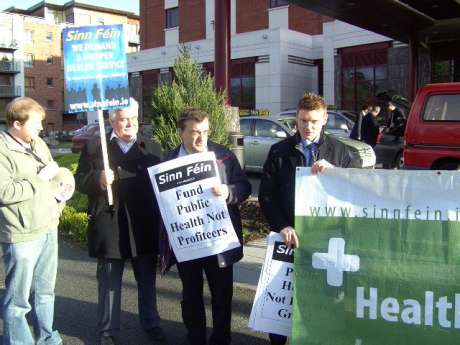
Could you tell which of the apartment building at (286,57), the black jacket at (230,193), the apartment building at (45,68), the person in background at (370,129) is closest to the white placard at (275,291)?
the black jacket at (230,193)

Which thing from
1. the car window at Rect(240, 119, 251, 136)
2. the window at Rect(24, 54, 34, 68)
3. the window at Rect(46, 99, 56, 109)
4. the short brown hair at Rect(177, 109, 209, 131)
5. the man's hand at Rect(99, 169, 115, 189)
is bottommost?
the man's hand at Rect(99, 169, 115, 189)

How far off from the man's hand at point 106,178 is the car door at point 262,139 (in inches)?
378

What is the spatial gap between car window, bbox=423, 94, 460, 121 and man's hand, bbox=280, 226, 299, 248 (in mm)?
6419

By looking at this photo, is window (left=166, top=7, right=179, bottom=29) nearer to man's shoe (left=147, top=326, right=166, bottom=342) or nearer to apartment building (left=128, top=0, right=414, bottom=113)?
apartment building (left=128, top=0, right=414, bottom=113)

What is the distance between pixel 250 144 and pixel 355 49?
51.2 ft

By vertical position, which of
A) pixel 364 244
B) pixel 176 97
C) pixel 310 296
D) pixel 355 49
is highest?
pixel 355 49

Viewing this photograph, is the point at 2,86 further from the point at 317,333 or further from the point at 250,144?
the point at 317,333

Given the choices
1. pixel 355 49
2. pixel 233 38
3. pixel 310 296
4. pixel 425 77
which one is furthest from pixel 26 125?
pixel 233 38

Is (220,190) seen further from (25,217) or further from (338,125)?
(338,125)

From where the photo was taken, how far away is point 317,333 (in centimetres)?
331

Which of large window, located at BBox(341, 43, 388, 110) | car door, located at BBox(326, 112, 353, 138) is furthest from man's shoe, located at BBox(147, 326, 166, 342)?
large window, located at BBox(341, 43, 388, 110)

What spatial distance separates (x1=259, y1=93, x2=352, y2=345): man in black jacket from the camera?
343cm

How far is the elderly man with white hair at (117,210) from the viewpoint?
13.4 feet

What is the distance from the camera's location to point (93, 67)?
4168 millimetres
